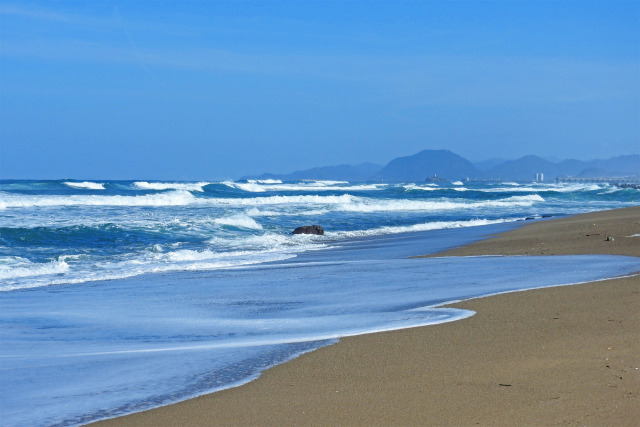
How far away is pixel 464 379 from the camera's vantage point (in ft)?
12.9

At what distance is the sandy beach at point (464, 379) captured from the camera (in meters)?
3.40

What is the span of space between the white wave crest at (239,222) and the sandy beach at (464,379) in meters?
16.1

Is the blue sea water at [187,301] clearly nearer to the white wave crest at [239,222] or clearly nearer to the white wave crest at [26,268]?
the white wave crest at [26,268]

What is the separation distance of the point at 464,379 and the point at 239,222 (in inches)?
727

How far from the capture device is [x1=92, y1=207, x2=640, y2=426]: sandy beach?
3.40 m

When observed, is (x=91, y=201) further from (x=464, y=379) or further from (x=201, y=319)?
(x=464, y=379)

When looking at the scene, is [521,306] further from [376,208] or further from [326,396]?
[376,208]

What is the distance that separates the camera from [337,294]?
8055 millimetres

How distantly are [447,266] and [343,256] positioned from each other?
10.5ft

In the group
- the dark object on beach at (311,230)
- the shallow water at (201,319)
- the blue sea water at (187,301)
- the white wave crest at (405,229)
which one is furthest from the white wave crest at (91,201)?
the shallow water at (201,319)

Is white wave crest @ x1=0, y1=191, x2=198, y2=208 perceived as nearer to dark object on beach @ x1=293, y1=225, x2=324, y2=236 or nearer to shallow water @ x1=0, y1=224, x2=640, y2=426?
dark object on beach @ x1=293, y1=225, x2=324, y2=236

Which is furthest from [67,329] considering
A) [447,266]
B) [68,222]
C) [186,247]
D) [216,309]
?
[68,222]

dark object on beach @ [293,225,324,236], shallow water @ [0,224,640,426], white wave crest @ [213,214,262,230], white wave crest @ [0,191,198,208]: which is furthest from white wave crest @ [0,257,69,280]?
white wave crest @ [0,191,198,208]

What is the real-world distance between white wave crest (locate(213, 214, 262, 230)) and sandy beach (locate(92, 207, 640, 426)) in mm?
16110
